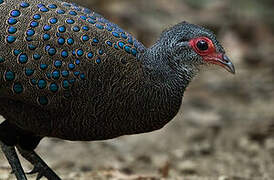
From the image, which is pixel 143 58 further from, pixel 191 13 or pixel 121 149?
pixel 191 13

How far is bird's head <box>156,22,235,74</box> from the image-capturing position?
15.3 ft

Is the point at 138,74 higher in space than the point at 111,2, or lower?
lower

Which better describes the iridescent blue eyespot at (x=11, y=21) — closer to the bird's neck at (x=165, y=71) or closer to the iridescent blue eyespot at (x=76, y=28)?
the iridescent blue eyespot at (x=76, y=28)

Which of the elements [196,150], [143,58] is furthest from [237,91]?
[143,58]

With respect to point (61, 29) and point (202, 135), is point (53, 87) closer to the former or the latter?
point (61, 29)

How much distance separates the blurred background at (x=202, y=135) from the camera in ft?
24.4

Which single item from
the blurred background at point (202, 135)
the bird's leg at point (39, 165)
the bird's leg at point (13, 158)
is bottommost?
the bird's leg at point (13, 158)

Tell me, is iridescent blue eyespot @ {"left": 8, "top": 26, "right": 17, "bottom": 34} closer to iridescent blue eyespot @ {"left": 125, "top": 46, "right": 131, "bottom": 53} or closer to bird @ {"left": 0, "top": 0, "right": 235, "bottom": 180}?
bird @ {"left": 0, "top": 0, "right": 235, "bottom": 180}

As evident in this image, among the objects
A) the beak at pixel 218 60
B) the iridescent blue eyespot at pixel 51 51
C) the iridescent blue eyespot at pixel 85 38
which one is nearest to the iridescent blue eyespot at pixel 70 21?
the iridescent blue eyespot at pixel 85 38

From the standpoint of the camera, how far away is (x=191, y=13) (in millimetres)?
13844

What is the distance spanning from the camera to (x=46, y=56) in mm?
4441

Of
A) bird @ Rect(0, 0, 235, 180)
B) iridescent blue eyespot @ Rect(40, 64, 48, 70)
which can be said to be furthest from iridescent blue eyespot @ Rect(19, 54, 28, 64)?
iridescent blue eyespot @ Rect(40, 64, 48, 70)

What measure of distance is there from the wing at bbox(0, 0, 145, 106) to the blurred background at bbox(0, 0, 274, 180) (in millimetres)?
1906

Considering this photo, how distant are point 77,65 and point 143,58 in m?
0.55
